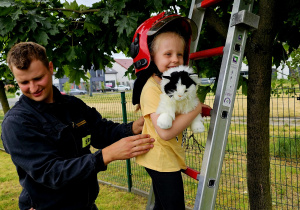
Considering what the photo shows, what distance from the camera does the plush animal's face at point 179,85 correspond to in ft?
4.80

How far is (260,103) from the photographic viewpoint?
209cm

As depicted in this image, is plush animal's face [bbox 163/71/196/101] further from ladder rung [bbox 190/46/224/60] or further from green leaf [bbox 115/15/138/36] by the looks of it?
green leaf [bbox 115/15/138/36]

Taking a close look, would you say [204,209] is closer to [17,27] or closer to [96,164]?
[96,164]

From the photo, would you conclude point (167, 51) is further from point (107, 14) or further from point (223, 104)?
point (107, 14)

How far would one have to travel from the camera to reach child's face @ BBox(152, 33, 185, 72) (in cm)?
171

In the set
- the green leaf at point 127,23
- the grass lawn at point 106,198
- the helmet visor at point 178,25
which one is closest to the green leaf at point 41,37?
the green leaf at point 127,23

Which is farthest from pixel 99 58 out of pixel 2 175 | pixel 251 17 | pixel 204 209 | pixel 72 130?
pixel 2 175

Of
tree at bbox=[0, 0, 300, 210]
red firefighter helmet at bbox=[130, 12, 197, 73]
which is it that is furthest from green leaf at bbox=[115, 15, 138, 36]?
red firefighter helmet at bbox=[130, 12, 197, 73]

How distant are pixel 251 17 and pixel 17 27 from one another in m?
1.98

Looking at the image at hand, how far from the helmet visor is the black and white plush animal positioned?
34 centimetres

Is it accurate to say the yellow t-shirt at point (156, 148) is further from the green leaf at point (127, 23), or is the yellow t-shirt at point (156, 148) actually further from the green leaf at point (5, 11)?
the green leaf at point (5, 11)

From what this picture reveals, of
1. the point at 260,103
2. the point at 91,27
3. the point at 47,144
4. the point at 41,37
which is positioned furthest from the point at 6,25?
the point at 260,103

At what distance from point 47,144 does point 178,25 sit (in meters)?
1.30

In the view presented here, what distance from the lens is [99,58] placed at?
288cm
